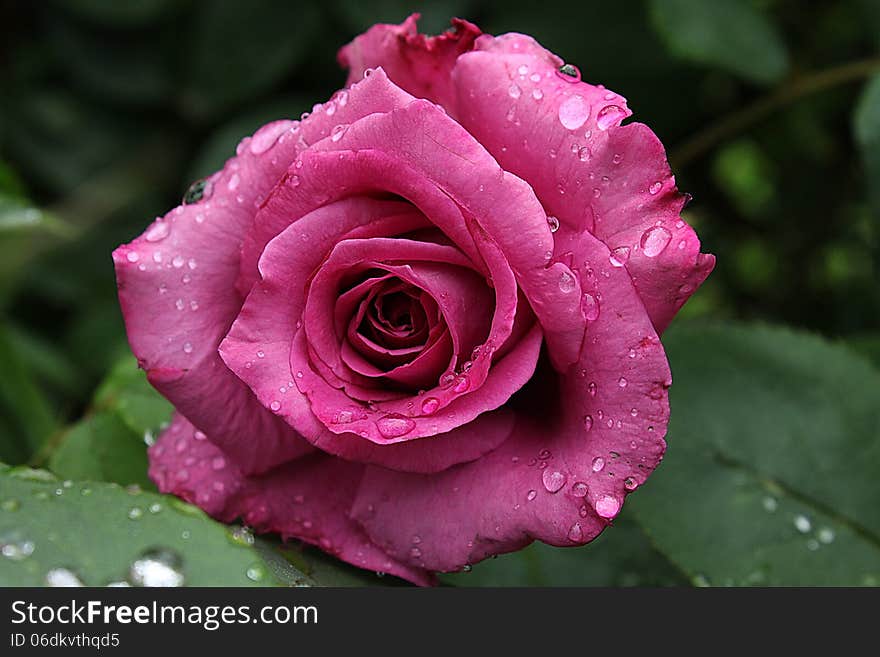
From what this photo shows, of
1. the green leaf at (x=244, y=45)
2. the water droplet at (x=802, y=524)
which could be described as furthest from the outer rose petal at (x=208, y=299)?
the green leaf at (x=244, y=45)

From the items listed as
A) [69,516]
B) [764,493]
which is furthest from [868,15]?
[69,516]

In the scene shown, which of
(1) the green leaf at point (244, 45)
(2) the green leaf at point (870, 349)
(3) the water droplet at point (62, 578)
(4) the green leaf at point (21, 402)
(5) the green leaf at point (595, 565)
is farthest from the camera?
(1) the green leaf at point (244, 45)

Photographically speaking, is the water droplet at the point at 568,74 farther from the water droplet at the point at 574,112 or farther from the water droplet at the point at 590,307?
the water droplet at the point at 590,307

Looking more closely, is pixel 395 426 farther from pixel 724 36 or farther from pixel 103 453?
pixel 724 36

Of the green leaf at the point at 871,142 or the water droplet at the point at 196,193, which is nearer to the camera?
the water droplet at the point at 196,193

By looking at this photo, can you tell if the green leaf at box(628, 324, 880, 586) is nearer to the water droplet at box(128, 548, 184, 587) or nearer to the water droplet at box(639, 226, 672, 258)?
the water droplet at box(639, 226, 672, 258)

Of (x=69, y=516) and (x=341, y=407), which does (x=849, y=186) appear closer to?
(x=341, y=407)

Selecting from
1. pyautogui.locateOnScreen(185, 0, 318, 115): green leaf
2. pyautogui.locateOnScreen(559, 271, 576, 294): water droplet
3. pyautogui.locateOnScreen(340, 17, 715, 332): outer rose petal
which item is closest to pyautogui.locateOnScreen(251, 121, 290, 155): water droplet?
pyautogui.locateOnScreen(340, 17, 715, 332): outer rose petal
